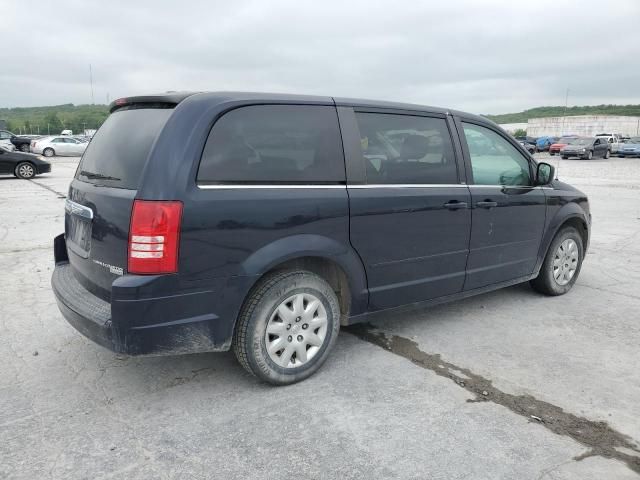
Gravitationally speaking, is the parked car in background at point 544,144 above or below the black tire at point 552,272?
above

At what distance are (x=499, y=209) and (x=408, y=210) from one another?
1096 mm

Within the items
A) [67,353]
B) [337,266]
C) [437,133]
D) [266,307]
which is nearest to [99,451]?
[266,307]

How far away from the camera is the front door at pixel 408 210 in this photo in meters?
3.50

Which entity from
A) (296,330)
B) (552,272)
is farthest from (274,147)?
(552,272)

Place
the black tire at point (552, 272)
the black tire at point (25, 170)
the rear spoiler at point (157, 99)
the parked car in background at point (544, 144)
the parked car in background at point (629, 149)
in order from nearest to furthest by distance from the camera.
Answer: the rear spoiler at point (157, 99) < the black tire at point (552, 272) < the black tire at point (25, 170) < the parked car in background at point (629, 149) < the parked car in background at point (544, 144)

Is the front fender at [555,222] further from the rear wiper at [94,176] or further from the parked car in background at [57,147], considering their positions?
the parked car in background at [57,147]

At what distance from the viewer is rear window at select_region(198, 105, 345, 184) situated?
2.93 meters

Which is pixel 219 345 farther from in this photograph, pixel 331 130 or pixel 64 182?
pixel 64 182

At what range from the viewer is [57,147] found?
3216cm

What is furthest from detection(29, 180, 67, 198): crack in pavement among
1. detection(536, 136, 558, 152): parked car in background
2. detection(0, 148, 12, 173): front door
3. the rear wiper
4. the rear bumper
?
detection(536, 136, 558, 152): parked car in background

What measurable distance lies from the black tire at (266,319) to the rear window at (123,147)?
939mm

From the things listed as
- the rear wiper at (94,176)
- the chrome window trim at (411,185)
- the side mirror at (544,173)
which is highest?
the side mirror at (544,173)

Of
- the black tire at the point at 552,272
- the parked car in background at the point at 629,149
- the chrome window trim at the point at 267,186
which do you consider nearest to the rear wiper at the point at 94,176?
the chrome window trim at the point at 267,186

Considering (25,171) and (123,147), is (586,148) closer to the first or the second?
(25,171)
